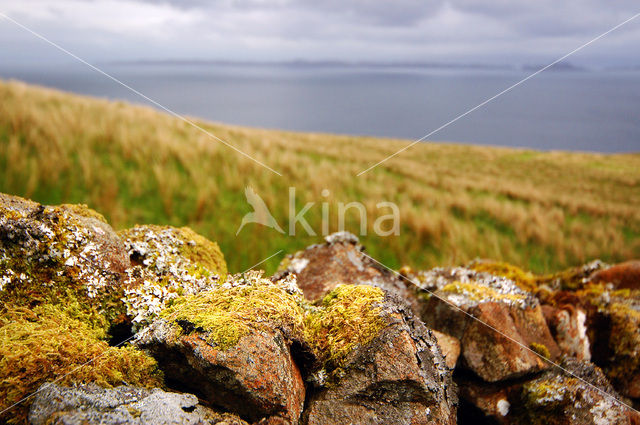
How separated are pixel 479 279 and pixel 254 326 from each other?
298 cm

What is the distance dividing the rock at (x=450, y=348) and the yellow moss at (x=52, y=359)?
2.24 m

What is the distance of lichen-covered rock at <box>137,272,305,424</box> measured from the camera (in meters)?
2.09

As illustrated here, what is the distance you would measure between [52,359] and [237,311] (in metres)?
0.93

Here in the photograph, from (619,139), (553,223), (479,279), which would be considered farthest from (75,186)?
(619,139)

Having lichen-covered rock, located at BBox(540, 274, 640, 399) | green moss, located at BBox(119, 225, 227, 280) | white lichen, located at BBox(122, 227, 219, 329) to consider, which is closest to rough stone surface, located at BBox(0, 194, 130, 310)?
white lichen, located at BBox(122, 227, 219, 329)

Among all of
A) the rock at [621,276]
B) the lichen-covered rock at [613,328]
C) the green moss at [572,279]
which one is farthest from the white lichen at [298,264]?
the rock at [621,276]

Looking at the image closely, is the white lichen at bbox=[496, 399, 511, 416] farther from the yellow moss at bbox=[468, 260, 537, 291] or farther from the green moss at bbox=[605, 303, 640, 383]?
the yellow moss at bbox=[468, 260, 537, 291]

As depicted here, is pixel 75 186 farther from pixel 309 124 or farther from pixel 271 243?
pixel 309 124

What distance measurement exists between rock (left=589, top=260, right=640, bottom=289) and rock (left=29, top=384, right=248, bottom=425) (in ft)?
16.4

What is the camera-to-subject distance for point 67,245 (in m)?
2.63

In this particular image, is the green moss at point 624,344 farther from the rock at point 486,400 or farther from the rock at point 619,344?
the rock at point 486,400

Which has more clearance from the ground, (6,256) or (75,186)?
(6,256)

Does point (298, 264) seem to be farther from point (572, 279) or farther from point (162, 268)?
point (572, 279)

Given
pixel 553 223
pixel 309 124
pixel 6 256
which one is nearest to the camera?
pixel 6 256
